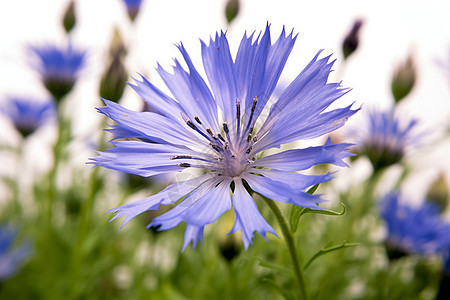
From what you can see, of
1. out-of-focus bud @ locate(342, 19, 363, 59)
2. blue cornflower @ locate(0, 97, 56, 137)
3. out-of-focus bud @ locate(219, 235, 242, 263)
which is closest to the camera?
out-of-focus bud @ locate(219, 235, 242, 263)

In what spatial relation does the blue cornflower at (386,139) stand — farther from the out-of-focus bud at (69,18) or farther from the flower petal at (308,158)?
the out-of-focus bud at (69,18)

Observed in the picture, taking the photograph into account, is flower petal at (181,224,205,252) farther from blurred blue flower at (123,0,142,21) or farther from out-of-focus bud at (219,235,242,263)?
blurred blue flower at (123,0,142,21)

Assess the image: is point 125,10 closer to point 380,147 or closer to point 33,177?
point 33,177

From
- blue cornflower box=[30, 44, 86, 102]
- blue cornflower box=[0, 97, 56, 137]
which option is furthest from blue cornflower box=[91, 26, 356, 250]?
blue cornflower box=[0, 97, 56, 137]

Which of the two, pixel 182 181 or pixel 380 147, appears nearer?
pixel 182 181

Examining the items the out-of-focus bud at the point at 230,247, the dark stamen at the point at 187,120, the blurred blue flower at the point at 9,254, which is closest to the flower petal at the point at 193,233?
the dark stamen at the point at 187,120

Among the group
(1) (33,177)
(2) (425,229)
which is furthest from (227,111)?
(1) (33,177)

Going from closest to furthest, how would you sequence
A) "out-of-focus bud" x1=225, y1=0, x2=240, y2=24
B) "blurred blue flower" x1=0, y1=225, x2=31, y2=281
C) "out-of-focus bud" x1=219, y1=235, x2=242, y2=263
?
"out-of-focus bud" x1=219, y1=235, x2=242, y2=263
"out-of-focus bud" x1=225, y1=0, x2=240, y2=24
"blurred blue flower" x1=0, y1=225, x2=31, y2=281
